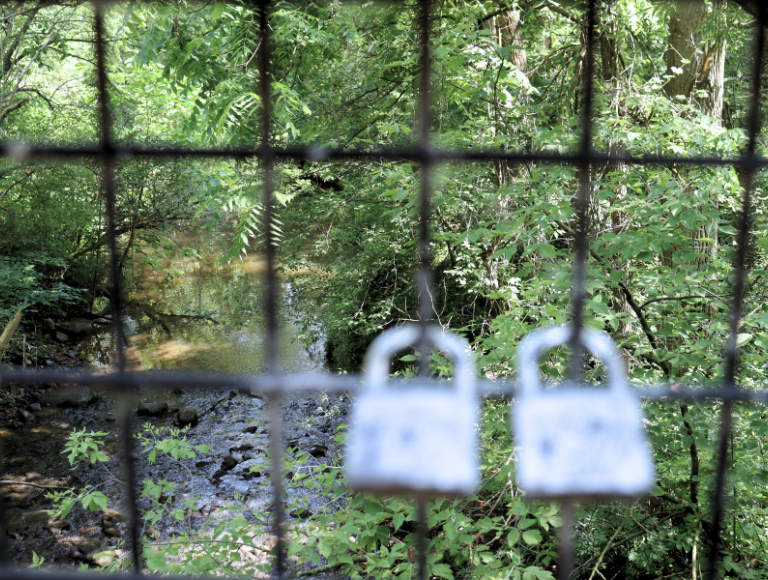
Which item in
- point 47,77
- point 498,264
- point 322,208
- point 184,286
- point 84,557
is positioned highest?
point 47,77

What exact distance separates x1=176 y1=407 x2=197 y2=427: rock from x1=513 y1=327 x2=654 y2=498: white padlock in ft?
16.2

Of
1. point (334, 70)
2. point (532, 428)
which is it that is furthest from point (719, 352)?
point (334, 70)

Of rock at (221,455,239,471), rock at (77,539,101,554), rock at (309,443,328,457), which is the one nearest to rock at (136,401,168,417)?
rock at (221,455,239,471)

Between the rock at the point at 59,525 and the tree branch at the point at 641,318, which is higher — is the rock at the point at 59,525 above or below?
below

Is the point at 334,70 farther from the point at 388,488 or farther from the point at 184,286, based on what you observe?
the point at 184,286

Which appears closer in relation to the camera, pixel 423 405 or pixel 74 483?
pixel 423 405

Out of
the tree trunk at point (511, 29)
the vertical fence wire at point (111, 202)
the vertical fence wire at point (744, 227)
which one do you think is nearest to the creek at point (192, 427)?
the tree trunk at point (511, 29)

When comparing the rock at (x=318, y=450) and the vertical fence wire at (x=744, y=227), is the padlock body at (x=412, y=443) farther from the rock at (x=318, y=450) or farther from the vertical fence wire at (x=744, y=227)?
the rock at (x=318, y=450)

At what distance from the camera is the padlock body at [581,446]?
1.38ft

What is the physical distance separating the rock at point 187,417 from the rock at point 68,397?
1.04 meters

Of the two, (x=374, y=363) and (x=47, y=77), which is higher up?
(x=47, y=77)

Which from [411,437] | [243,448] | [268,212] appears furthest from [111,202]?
[243,448]

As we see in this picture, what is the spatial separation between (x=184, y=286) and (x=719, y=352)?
19.5ft

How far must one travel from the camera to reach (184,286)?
6.84m
